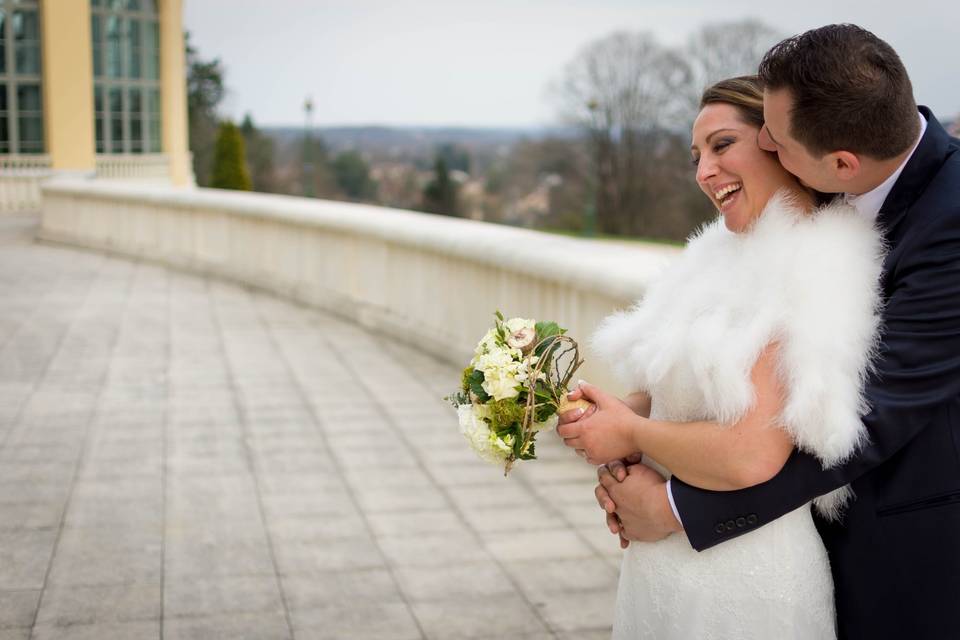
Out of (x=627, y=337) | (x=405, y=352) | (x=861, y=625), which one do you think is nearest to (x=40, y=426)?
(x=405, y=352)

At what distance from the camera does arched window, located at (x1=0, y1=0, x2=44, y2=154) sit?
2852 centimetres

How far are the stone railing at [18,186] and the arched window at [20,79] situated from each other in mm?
615

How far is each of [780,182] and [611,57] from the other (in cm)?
5512

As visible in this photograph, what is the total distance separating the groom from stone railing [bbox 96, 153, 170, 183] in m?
30.1

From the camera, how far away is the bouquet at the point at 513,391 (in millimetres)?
2348

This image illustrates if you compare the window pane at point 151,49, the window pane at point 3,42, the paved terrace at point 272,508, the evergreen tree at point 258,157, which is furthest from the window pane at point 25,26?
the evergreen tree at point 258,157

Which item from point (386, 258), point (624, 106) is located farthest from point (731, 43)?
point (386, 258)

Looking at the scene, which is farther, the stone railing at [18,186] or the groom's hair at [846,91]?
the stone railing at [18,186]

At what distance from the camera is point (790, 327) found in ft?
6.67

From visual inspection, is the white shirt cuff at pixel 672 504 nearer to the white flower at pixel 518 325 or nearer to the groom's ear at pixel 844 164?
the white flower at pixel 518 325

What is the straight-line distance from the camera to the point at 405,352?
9.41 metres

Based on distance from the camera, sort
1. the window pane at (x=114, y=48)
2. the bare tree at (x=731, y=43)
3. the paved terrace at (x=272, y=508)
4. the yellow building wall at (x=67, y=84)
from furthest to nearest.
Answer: the bare tree at (x=731, y=43) < the window pane at (x=114, y=48) < the yellow building wall at (x=67, y=84) < the paved terrace at (x=272, y=508)

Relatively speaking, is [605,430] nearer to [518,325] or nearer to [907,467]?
[518,325]

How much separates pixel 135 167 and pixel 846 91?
1248 inches
